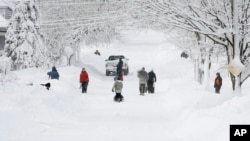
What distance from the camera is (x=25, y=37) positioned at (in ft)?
→ 137

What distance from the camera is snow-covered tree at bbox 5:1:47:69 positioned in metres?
41.5

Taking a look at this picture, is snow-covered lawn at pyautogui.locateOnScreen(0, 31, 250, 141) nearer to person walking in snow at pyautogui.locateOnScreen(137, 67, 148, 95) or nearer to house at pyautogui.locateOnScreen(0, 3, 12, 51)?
person walking in snow at pyautogui.locateOnScreen(137, 67, 148, 95)

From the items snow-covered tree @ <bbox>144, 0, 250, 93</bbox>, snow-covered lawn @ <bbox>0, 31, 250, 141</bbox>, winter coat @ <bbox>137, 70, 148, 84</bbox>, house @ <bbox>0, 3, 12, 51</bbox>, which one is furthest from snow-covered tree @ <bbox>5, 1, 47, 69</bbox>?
snow-covered tree @ <bbox>144, 0, 250, 93</bbox>

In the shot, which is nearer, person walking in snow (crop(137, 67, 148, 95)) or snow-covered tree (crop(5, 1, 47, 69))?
person walking in snow (crop(137, 67, 148, 95))

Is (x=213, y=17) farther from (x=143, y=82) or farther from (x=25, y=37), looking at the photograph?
(x=25, y=37)

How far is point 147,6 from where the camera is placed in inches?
595

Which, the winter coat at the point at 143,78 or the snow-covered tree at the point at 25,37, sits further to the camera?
the snow-covered tree at the point at 25,37

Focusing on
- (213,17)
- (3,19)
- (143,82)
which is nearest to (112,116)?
(213,17)

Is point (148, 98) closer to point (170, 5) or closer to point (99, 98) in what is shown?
point (99, 98)

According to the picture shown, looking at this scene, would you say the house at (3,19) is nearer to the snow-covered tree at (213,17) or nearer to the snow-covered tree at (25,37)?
the snow-covered tree at (25,37)

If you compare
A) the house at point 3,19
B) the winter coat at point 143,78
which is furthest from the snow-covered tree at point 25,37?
the winter coat at point 143,78

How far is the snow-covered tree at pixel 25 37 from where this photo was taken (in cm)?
4150

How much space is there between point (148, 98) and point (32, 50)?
19.8 metres

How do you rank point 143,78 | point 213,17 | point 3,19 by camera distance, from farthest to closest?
point 3,19 → point 143,78 → point 213,17
